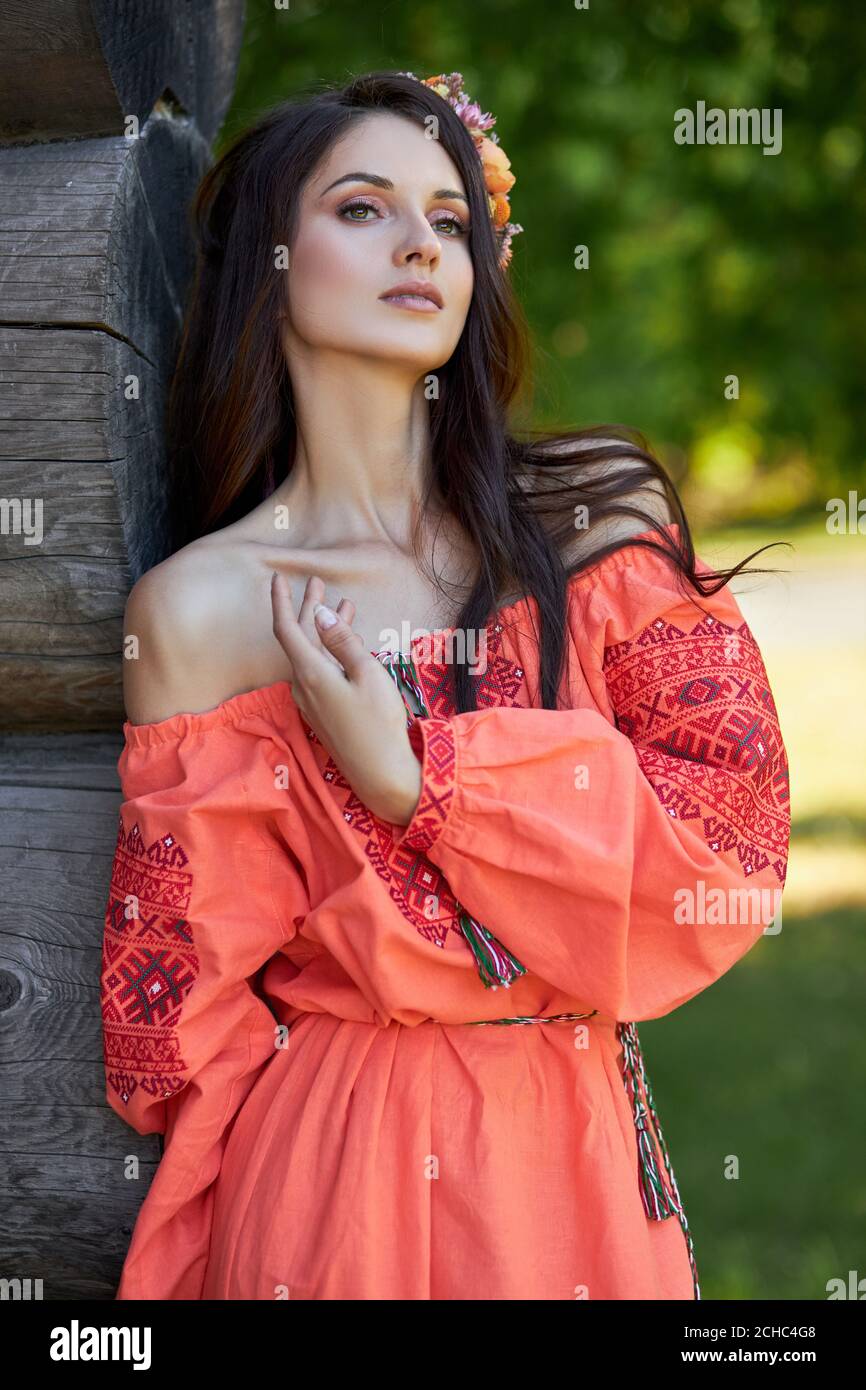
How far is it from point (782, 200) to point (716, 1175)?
3.43m

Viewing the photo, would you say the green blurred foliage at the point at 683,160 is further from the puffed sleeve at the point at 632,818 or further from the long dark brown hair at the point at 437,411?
the puffed sleeve at the point at 632,818

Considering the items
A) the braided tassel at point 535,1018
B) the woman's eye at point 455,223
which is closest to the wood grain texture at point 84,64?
the woman's eye at point 455,223

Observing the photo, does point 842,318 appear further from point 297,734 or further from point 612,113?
point 297,734

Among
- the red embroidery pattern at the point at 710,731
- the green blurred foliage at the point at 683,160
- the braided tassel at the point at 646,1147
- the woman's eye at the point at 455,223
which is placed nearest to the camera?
the red embroidery pattern at the point at 710,731

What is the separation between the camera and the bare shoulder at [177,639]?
214 cm

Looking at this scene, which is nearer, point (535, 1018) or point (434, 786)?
point (434, 786)

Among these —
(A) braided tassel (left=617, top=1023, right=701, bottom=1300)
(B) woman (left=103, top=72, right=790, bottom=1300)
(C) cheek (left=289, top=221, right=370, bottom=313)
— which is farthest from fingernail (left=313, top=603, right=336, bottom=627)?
(A) braided tassel (left=617, top=1023, right=701, bottom=1300)

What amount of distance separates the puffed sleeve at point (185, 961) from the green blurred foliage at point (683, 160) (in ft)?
3.65

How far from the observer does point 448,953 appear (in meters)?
1.99

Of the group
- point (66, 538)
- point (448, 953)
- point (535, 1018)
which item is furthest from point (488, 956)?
point (66, 538)

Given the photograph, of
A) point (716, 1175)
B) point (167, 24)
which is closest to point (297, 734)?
point (167, 24)

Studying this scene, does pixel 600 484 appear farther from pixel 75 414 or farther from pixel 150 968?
pixel 150 968

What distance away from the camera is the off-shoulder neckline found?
6.97ft

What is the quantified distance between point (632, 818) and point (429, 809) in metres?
0.29
